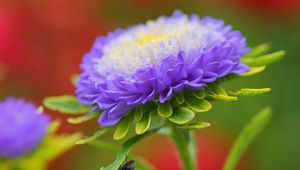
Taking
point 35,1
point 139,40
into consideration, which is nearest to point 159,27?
point 139,40

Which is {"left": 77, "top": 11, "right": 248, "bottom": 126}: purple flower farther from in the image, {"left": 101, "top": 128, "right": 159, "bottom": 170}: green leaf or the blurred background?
the blurred background

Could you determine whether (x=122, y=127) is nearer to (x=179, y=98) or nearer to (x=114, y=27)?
(x=179, y=98)

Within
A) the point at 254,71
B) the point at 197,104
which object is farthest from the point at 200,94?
the point at 254,71

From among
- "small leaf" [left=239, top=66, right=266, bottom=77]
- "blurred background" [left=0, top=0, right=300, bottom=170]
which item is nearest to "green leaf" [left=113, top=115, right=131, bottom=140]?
"small leaf" [left=239, top=66, right=266, bottom=77]

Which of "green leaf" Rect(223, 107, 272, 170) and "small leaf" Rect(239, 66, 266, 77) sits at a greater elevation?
"small leaf" Rect(239, 66, 266, 77)

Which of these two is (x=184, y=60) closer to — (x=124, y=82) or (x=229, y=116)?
(x=124, y=82)

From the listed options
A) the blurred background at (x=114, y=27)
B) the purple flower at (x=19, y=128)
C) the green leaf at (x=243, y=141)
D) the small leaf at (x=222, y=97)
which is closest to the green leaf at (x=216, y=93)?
the small leaf at (x=222, y=97)
